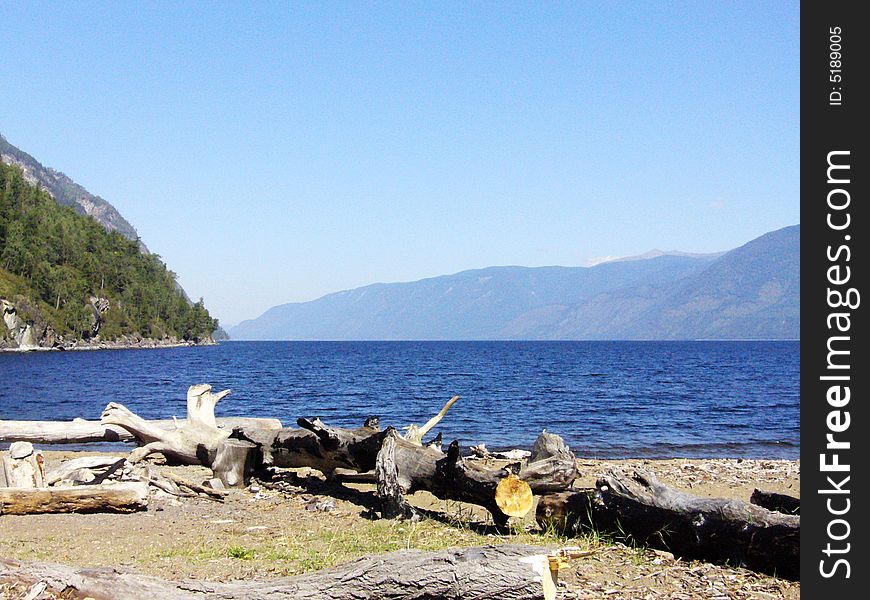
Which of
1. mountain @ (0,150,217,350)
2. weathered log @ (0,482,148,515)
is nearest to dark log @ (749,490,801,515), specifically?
weathered log @ (0,482,148,515)

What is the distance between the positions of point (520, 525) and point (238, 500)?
571 centimetres

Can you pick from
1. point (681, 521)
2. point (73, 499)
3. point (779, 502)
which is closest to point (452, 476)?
point (681, 521)

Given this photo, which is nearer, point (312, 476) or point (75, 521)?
point (75, 521)

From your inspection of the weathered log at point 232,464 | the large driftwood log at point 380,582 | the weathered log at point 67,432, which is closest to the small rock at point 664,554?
the large driftwood log at point 380,582

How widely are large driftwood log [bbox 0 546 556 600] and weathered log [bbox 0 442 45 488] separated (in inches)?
258

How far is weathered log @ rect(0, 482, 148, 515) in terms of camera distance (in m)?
12.2

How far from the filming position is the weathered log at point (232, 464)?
15.4 m

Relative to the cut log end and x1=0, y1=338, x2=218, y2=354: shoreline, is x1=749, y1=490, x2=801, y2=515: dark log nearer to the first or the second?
the cut log end

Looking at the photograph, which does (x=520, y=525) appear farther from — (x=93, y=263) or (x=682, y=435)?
(x=93, y=263)

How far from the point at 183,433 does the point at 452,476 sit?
28.3ft
